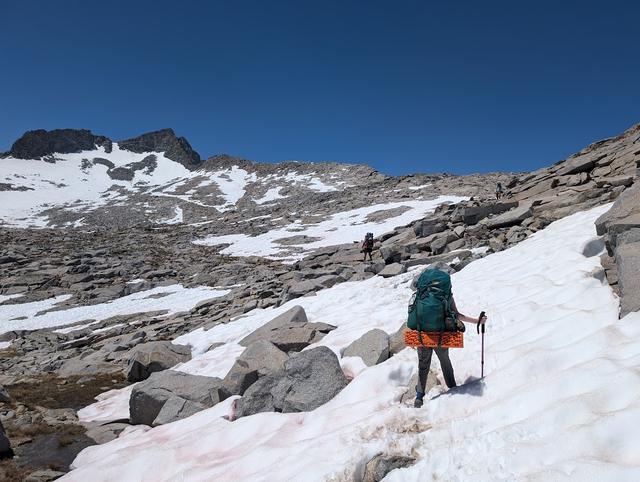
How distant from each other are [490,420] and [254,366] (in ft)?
22.0

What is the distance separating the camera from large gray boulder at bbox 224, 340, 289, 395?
33.3 feet

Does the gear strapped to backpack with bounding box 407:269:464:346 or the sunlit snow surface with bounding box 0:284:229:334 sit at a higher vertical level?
the gear strapped to backpack with bounding box 407:269:464:346

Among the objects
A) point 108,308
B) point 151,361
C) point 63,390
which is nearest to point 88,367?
point 63,390

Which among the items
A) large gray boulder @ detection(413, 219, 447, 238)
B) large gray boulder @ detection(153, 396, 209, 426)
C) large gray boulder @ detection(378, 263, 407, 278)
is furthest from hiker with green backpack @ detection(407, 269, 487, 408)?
large gray boulder @ detection(413, 219, 447, 238)

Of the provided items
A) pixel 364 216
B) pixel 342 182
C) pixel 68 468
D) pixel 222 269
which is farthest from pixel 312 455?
pixel 342 182

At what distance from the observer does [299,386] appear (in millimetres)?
8672

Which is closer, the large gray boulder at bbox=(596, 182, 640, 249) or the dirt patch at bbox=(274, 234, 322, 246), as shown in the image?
the large gray boulder at bbox=(596, 182, 640, 249)

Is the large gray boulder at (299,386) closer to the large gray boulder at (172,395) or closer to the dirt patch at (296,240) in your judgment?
the large gray boulder at (172,395)

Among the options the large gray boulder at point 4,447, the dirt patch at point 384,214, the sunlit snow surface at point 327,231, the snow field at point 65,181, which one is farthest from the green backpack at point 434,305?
the snow field at point 65,181

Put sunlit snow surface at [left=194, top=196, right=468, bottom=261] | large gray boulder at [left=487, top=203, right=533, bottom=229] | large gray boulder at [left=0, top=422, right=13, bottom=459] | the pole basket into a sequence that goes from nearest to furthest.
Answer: the pole basket → large gray boulder at [left=0, top=422, right=13, bottom=459] → large gray boulder at [left=487, top=203, right=533, bottom=229] → sunlit snow surface at [left=194, top=196, right=468, bottom=261]

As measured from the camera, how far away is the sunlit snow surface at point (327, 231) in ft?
164

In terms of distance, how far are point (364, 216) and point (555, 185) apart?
3993 cm

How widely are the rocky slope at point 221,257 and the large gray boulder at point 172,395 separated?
0.08 meters

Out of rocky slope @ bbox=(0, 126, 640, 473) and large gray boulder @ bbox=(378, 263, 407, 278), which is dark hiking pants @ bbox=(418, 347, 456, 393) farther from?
large gray boulder @ bbox=(378, 263, 407, 278)
